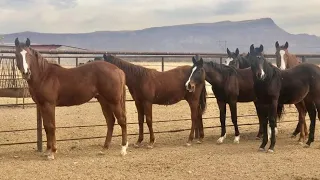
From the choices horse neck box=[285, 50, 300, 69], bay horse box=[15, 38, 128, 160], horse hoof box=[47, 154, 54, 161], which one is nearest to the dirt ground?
horse hoof box=[47, 154, 54, 161]

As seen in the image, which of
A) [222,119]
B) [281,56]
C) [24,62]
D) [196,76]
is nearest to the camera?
[24,62]

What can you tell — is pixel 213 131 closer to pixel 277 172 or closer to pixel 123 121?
pixel 123 121

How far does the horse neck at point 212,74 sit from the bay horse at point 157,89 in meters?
0.21

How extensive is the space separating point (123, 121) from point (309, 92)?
3.55 metres

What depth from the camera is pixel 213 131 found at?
912 centimetres

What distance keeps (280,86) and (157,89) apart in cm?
223

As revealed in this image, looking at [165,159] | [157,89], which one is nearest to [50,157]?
[165,159]

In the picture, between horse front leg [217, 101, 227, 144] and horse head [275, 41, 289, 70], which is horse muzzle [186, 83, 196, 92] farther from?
horse head [275, 41, 289, 70]

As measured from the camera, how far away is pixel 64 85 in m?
6.36

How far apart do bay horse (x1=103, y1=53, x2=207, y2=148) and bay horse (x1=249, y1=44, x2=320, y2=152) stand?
1.15 m

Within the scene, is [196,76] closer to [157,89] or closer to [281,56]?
[157,89]

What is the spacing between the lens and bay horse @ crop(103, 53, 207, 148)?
7.23m

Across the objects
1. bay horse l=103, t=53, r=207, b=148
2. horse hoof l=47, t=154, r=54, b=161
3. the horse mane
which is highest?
the horse mane

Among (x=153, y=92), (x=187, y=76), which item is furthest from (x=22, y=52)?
(x=187, y=76)
